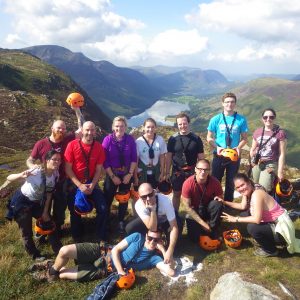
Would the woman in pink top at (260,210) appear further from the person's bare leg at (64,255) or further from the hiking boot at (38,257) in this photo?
the hiking boot at (38,257)

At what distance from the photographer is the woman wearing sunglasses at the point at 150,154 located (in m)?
11.1

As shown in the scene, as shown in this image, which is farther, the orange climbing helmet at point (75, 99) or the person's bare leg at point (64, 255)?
the orange climbing helmet at point (75, 99)

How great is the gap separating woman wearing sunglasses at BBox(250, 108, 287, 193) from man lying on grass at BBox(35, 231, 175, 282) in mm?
4768

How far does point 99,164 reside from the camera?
1055 cm

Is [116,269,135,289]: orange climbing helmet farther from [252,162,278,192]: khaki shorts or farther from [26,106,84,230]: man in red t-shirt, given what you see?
[252,162,278,192]: khaki shorts

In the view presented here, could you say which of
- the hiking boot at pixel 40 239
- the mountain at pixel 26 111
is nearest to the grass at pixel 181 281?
the hiking boot at pixel 40 239

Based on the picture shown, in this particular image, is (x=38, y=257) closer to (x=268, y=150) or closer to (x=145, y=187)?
(x=145, y=187)

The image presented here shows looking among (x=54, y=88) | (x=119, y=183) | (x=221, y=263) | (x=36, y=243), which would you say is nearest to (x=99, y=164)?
(x=119, y=183)

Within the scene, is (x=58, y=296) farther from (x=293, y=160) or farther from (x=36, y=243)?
(x=293, y=160)

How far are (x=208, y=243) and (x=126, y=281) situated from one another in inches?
121

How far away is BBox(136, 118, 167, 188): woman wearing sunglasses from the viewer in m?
11.1

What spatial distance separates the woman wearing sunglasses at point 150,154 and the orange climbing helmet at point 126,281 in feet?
11.6

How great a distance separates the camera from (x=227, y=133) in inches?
456

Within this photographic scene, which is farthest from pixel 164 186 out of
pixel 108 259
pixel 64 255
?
pixel 64 255
